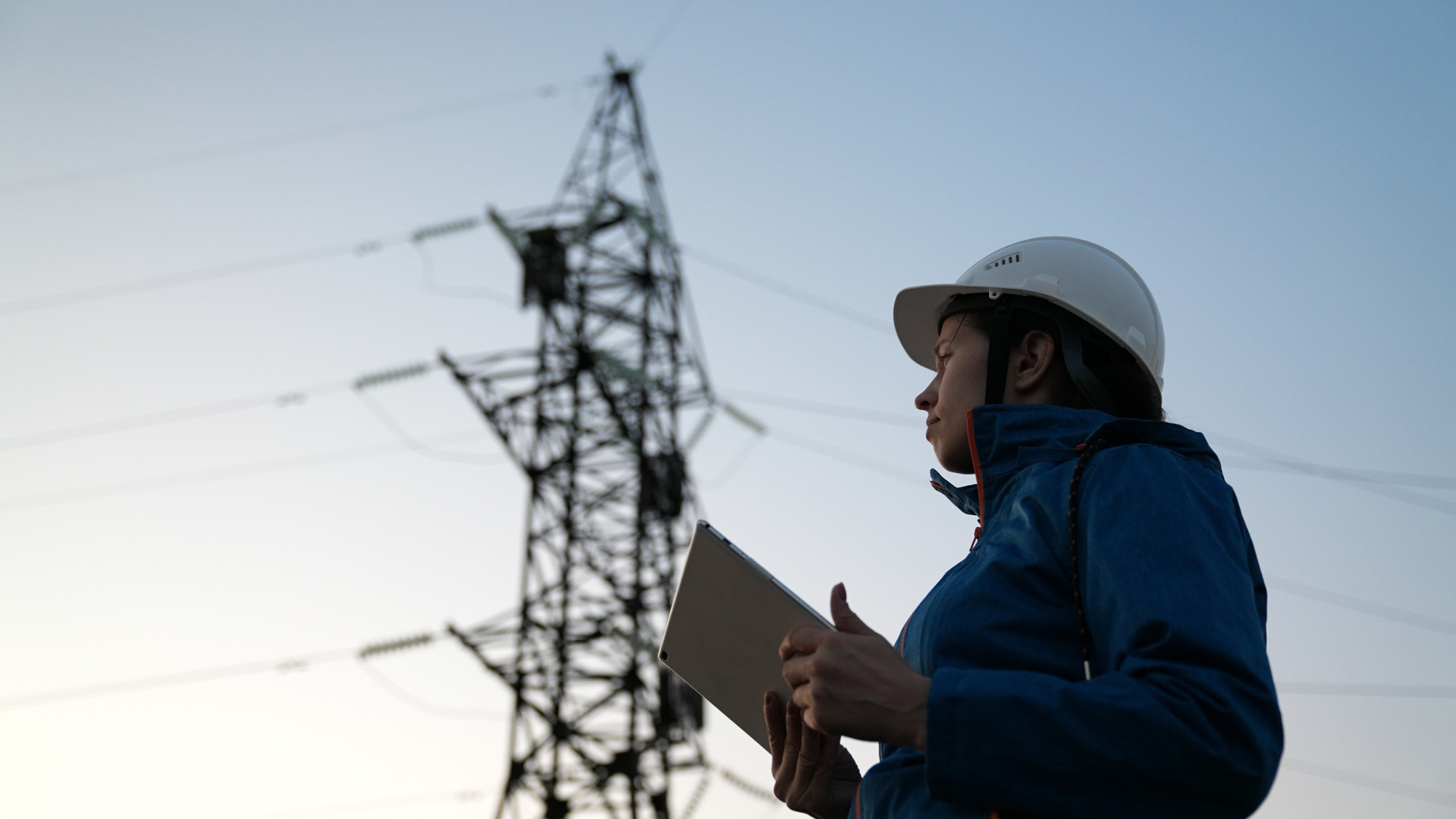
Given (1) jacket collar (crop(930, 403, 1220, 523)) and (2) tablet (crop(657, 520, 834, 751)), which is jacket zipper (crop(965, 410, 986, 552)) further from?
(2) tablet (crop(657, 520, 834, 751))

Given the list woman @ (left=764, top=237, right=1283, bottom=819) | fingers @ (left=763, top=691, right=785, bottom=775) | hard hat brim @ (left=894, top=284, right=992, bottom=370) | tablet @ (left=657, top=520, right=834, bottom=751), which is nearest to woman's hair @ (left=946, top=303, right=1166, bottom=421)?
woman @ (left=764, top=237, right=1283, bottom=819)

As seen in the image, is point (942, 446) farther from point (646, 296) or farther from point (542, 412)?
point (646, 296)

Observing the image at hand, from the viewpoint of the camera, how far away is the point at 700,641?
205 cm

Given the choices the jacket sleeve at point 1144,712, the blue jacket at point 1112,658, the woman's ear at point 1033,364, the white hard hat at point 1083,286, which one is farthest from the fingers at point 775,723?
the white hard hat at point 1083,286

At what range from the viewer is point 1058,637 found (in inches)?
59.6

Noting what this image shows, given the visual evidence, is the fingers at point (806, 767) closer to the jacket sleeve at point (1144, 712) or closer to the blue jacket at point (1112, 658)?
the blue jacket at point (1112, 658)

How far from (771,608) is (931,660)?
1.07 ft

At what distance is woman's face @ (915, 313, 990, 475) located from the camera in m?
2.01

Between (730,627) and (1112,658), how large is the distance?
0.77 meters

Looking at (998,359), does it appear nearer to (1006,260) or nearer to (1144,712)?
(1006,260)

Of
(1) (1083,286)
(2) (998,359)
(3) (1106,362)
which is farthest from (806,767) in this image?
(1) (1083,286)

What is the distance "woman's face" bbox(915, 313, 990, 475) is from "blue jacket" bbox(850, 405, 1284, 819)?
1.18ft

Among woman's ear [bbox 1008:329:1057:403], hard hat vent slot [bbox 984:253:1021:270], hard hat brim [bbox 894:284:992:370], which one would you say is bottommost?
woman's ear [bbox 1008:329:1057:403]

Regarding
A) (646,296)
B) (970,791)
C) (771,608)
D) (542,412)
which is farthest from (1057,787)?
(646,296)
